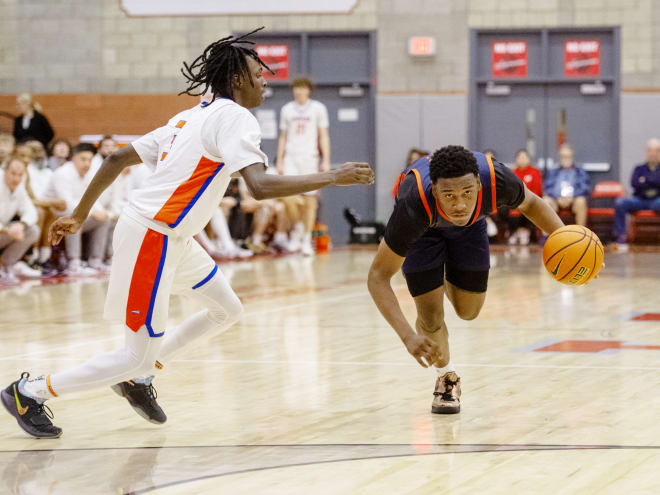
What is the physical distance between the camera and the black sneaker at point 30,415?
4273 millimetres

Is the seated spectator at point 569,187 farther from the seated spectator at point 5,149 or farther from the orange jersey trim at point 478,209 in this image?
the orange jersey trim at point 478,209

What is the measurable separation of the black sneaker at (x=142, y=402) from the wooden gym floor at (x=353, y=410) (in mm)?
54

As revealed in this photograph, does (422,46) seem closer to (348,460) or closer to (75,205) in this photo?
(75,205)

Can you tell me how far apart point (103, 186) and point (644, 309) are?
5286 millimetres

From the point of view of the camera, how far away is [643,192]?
1572 centimetres

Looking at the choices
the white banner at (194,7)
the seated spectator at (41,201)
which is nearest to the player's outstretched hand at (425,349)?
the seated spectator at (41,201)

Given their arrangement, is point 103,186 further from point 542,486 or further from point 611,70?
point 611,70

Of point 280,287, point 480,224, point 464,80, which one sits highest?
point 464,80

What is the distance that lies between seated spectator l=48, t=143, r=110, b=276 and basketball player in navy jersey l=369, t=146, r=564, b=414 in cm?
687

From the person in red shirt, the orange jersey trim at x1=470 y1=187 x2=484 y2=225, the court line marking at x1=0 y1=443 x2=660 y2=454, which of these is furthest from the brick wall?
the court line marking at x1=0 y1=443 x2=660 y2=454

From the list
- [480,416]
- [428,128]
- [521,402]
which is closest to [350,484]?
[480,416]

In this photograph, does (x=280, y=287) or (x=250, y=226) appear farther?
(x=250, y=226)

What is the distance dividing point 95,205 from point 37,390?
24.1 feet

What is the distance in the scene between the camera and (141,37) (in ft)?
58.5
